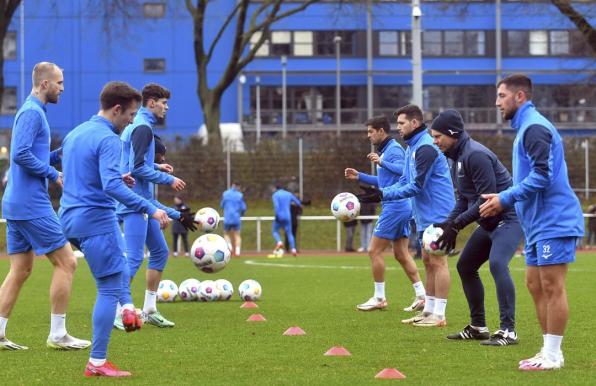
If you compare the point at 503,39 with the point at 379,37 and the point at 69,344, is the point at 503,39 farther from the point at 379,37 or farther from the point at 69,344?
the point at 69,344

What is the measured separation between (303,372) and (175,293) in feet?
22.7

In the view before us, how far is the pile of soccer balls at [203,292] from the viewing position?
15.4 meters

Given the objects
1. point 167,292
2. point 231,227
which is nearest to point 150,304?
point 167,292

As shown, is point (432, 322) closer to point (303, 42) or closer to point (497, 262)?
point (497, 262)

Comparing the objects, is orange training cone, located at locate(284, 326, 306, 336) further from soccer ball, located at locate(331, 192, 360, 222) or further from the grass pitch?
soccer ball, located at locate(331, 192, 360, 222)

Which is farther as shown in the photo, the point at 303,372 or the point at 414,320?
the point at 414,320

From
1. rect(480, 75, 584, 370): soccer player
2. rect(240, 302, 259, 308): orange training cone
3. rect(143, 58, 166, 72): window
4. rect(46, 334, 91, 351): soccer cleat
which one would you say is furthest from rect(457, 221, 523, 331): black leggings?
rect(143, 58, 166, 72): window

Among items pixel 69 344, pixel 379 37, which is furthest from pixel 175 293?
pixel 379 37

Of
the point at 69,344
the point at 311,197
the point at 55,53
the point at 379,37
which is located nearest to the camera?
the point at 69,344

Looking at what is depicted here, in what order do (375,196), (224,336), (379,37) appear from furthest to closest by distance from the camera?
(379,37)
(375,196)
(224,336)

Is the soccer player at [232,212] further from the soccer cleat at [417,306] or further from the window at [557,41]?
the window at [557,41]

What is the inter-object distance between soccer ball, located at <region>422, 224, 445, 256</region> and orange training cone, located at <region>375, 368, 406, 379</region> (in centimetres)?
174

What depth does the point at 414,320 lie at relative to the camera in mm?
12445

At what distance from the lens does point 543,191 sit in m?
8.70
